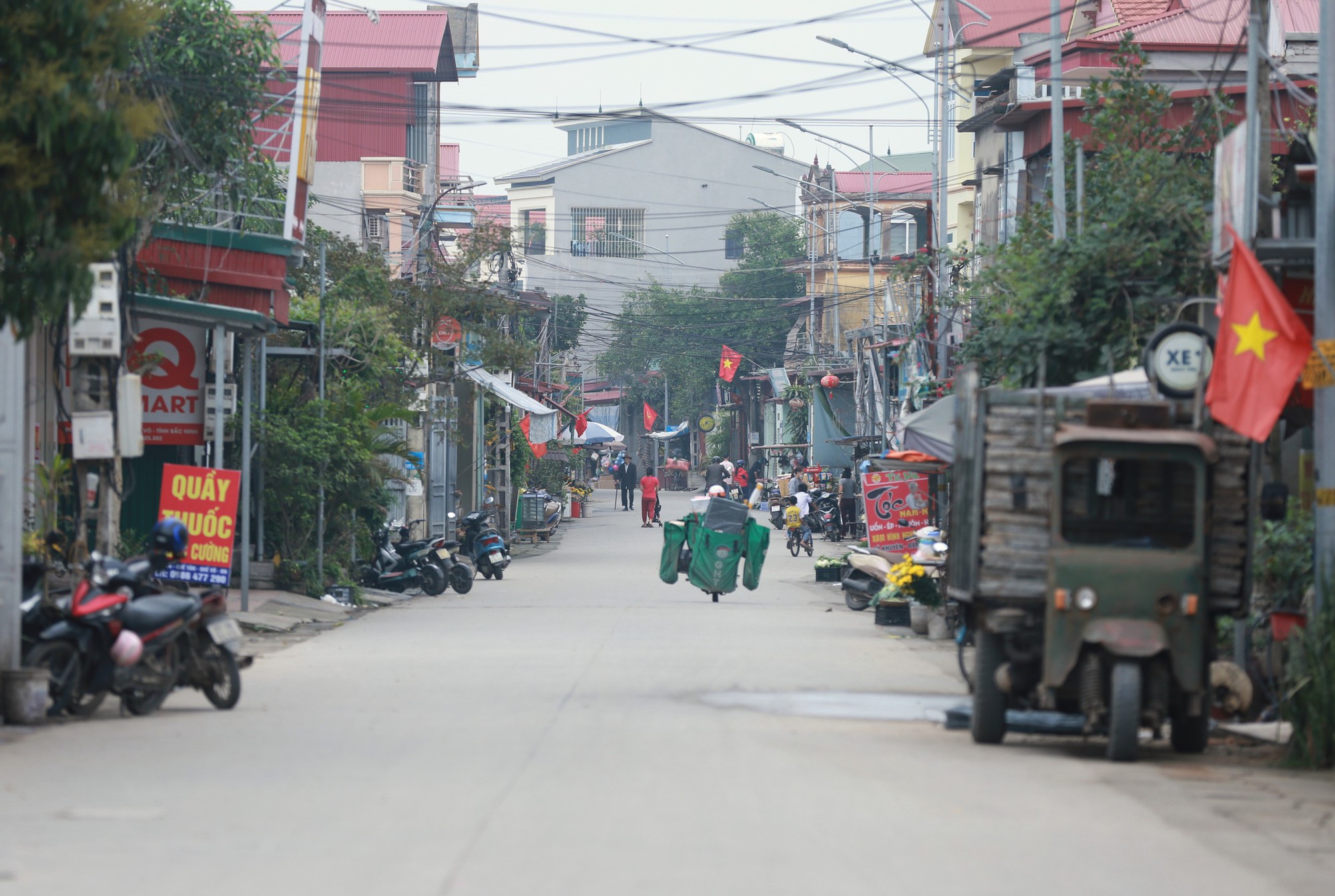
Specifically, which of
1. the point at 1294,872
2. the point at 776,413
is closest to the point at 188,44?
the point at 1294,872

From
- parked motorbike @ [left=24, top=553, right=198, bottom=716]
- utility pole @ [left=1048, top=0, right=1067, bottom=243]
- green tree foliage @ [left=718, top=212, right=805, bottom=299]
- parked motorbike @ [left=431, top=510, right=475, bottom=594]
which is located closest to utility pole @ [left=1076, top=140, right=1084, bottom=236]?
utility pole @ [left=1048, top=0, right=1067, bottom=243]

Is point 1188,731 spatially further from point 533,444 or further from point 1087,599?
point 533,444

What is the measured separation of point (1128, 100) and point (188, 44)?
12202 millimetres

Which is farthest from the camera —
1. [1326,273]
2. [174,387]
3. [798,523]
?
[798,523]

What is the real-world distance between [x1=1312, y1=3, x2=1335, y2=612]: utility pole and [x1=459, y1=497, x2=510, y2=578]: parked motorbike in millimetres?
19623

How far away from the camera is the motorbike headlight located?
10.5 meters

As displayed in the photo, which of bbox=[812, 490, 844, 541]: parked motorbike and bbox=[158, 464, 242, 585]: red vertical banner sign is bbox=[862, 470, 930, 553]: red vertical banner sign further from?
bbox=[812, 490, 844, 541]: parked motorbike

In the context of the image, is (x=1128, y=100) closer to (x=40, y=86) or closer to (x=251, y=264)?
(x=251, y=264)

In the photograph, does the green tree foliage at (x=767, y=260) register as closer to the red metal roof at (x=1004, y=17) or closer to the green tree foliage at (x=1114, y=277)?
the red metal roof at (x=1004, y=17)

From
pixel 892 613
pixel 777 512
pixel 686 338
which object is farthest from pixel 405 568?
pixel 686 338

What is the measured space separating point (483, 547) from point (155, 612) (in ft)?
57.6

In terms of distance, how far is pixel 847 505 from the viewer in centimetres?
4206

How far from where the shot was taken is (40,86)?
985 cm

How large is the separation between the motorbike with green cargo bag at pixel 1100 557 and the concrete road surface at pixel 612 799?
47 centimetres
